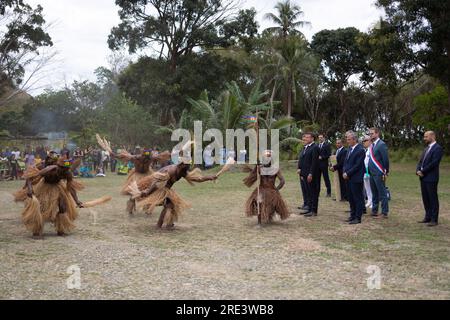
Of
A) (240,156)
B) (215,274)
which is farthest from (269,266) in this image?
(240,156)

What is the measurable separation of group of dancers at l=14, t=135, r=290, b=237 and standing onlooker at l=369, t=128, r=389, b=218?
2.15m

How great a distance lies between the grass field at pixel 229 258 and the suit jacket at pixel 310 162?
0.95 m

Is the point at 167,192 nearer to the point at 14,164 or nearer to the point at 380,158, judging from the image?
the point at 380,158

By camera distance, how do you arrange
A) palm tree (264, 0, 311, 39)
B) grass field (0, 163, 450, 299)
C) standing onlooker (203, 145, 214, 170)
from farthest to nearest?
palm tree (264, 0, 311, 39) < standing onlooker (203, 145, 214, 170) < grass field (0, 163, 450, 299)

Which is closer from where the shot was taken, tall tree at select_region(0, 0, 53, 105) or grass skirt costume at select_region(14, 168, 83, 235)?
grass skirt costume at select_region(14, 168, 83, 235)

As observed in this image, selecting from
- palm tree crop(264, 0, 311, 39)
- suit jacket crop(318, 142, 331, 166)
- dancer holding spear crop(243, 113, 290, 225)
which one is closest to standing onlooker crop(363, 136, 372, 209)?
Answer: suit jacket crop(318, 142, 331, 166)

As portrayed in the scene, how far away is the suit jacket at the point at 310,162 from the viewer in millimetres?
9578

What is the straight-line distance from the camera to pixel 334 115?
137 feet

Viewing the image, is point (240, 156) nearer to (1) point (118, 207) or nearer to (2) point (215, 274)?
(1) point (118, 207)

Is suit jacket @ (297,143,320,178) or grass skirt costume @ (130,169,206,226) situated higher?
suit jacket @ (297,143,320,178)

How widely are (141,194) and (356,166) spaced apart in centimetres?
394

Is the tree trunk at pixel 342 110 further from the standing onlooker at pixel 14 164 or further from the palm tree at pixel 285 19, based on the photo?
the standing onlooker at pixel 14 164

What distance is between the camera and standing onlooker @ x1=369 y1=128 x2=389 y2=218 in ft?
Result: 30.9

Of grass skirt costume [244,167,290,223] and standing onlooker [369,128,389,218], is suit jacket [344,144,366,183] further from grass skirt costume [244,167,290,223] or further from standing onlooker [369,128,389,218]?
grass skirt costume [244,167,290,223]
